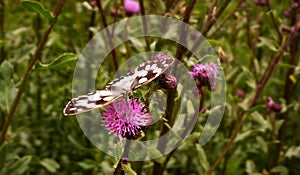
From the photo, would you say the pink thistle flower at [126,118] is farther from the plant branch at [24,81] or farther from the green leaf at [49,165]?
the green leaf at [49,165]

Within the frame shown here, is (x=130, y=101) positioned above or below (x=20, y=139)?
above

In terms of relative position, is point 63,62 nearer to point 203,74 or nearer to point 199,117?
point 203,74

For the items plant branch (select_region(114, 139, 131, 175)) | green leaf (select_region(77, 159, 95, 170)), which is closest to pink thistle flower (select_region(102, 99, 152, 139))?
plant branch (select_region(114, 139, 131, 175))

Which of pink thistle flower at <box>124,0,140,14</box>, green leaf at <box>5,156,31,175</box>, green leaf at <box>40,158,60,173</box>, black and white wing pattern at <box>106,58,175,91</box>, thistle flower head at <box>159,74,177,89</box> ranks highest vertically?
pink thistle flower at <box>124,0,140,14</box>

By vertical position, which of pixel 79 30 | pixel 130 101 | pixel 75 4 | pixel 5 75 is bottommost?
pixel 130 101

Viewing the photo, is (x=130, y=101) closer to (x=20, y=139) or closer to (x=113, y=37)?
(x=113, y=37)

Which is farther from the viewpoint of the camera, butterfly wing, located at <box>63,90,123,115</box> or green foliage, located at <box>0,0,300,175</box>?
green foliage, located at <box>0,0,300,175</box>

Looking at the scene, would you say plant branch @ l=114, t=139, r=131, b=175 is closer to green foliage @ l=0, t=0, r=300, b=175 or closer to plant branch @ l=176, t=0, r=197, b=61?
plant branch @ l=176, t=0, r=197, b=61

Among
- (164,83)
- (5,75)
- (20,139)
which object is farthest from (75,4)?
(164,83)

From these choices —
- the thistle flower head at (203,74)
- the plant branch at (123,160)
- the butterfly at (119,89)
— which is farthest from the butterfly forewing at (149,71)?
the thistle flower head at (203,74)
